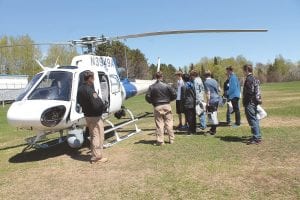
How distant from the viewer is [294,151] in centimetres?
838

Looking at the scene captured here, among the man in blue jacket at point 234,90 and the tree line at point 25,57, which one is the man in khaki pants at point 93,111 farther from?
the tree line at point 25,57

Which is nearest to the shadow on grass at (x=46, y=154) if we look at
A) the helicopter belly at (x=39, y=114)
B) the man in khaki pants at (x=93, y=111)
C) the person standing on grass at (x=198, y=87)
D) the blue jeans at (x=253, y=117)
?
the man in khaki pants at (x=93, y=111)

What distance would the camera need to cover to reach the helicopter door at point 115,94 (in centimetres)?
1118

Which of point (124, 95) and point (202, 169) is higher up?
point (124, 95)

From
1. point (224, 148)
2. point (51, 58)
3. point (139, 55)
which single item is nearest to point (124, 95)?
point (224, 148)

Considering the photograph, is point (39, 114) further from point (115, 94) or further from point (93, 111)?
point (115, 94)

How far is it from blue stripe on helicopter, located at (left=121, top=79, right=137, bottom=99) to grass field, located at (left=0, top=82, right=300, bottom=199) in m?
2.54

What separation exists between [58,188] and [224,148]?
13.3 ft

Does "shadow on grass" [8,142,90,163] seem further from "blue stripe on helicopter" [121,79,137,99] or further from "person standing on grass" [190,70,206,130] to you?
"person standing on grass" [190,70,206,130]

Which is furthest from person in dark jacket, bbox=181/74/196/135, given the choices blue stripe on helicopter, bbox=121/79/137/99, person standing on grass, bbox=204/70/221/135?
blue stripe on helicopter, bbox=121/79/137/99

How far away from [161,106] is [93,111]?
2100mm

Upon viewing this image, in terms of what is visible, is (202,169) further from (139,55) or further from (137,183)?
(139,55)

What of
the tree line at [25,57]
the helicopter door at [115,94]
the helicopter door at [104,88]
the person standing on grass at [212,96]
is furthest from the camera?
the tree line at [25,57]

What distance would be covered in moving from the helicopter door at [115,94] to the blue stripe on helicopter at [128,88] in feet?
3.33
